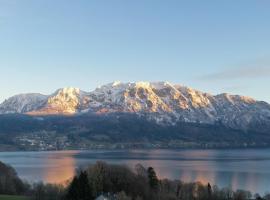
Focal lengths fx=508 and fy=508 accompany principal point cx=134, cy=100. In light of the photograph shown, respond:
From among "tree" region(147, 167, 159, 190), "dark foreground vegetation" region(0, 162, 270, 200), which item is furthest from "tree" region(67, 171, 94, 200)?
"tree" region(147, 167, 159, 190)

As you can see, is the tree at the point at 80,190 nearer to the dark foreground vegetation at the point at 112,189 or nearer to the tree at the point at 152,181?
the dark foreground vegetation at the point at 112,189

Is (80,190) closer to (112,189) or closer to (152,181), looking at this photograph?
(112,189)

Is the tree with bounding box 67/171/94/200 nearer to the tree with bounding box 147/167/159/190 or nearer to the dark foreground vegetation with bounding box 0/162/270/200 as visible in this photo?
the dark foreground vegetation with bounding box 0/162/270/200

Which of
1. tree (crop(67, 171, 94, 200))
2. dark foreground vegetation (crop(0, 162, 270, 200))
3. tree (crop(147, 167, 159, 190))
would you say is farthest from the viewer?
tree (crop(147, 167, 159, 190))

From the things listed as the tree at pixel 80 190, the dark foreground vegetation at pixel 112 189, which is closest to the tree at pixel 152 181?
the dark foreground vegetation at pixel 112 189

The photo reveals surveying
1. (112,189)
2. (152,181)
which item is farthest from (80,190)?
(152,181)

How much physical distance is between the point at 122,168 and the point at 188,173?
274 feet

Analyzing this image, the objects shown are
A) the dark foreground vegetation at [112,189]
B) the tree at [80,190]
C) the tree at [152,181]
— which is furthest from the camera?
the tree at [152,181]

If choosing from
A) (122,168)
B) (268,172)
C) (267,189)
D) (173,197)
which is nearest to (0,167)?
(122,168)

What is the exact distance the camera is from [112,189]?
2692 inches

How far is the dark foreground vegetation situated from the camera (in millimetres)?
59594

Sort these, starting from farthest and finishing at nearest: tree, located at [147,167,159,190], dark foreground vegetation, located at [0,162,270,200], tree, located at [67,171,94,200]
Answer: tree, located at [147,167,159,190] → dark foreground vegetation, located at [0,162,270,200] → tree, located at [67,171,94,200]

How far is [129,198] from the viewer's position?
61438 mm

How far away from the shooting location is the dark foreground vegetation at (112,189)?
196ft
